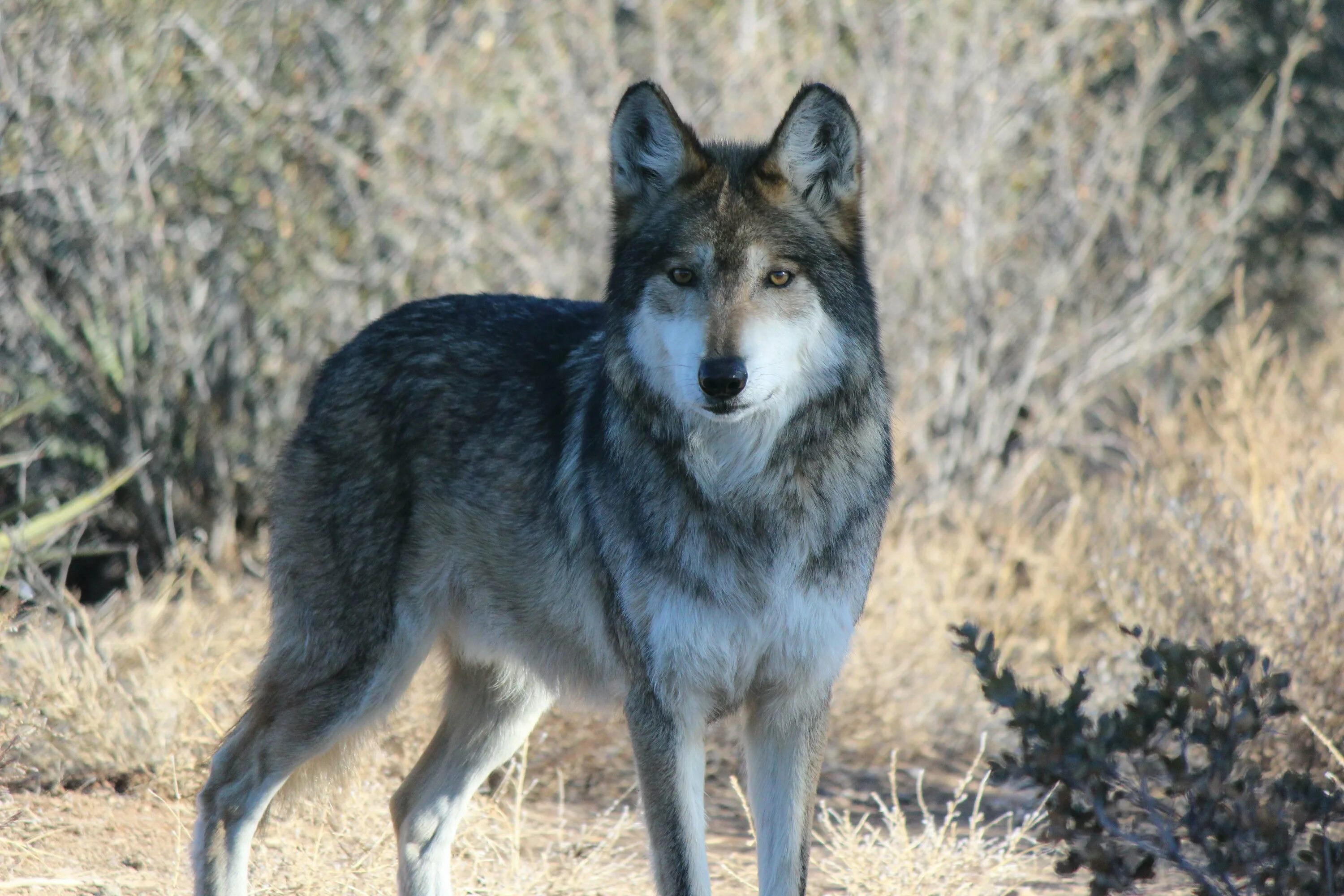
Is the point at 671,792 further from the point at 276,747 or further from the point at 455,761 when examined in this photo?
the point at 276,747

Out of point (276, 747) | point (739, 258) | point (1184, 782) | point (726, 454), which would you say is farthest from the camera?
point (276, 747)

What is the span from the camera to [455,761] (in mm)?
4562

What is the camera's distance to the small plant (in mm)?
3178

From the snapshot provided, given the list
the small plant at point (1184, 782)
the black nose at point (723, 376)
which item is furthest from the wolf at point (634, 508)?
the small plant at point (1184, 782)

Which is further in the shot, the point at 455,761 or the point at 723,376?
the point at 455,761

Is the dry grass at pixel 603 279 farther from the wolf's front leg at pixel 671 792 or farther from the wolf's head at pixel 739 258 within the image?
the wolf's head at pixel 739 258

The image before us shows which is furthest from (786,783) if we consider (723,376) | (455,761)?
(455,761)

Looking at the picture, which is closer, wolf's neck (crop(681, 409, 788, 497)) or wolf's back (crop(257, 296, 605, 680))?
wolf's neck (crop(681, 409, 788, 497))

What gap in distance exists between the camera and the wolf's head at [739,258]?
3.49 m

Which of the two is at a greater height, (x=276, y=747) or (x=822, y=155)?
(x=822, y=155)

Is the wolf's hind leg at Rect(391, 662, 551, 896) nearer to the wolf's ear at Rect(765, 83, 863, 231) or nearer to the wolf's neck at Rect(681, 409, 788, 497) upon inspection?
the wolf's neck at Rect(681, 409, 788, 497)

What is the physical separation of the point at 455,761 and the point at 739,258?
196 centimetres

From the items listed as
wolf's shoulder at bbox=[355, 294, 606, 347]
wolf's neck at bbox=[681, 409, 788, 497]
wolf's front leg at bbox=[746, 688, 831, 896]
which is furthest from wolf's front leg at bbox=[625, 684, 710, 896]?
wolf's shoulder at bbox=[355, 294, 606, 347]

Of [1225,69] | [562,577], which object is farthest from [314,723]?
[1225,69]
